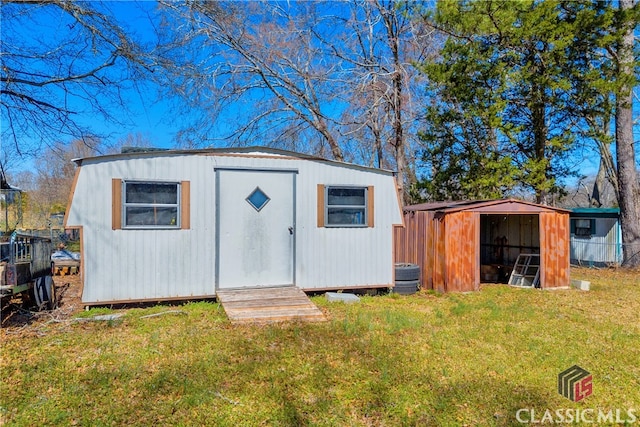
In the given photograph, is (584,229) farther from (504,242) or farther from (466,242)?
(466,242)

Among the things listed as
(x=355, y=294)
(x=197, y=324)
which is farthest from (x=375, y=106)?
(x=197, y=324)

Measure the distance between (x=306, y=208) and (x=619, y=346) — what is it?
186 inches

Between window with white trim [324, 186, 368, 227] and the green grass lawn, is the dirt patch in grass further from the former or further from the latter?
window with white trim [324, 186, 368, 227]

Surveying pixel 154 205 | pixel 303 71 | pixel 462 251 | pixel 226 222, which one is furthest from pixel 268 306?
pixel 303 71

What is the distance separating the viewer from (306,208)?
22.7ft

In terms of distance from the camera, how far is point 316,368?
12.6ft

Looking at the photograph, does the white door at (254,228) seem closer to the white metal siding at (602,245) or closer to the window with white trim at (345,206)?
the window with white trim at (345,206)

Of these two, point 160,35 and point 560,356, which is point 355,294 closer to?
point 560,356

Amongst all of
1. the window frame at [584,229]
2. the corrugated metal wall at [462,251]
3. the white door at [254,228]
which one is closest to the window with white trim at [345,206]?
the white door at [254,228]

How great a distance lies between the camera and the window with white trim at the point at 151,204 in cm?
599

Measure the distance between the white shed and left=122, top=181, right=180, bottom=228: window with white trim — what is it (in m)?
0.01

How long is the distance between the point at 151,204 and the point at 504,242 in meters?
9.29

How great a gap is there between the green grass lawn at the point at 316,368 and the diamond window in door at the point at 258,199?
1807 millimetres

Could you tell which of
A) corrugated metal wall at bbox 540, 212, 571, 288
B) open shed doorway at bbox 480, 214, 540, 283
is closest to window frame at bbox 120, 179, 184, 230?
corrugated metal wall at bbox 540, 212, 571, 288
